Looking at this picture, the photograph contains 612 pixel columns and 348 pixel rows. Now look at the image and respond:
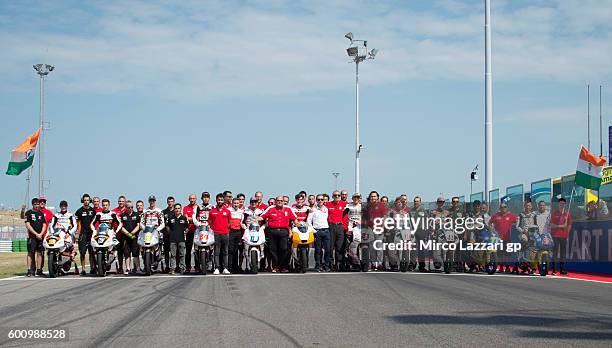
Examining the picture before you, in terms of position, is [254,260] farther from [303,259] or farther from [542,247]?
[542,247]

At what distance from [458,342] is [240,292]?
22.7 ft

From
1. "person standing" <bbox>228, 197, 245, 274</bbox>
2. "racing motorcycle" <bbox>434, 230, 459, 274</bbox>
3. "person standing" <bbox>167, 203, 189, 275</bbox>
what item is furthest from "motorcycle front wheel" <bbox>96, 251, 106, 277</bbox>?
"racing motorcycle" <bbox>434, 230, 459, 274</bbox>

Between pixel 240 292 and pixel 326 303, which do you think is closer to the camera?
pixel 326 303

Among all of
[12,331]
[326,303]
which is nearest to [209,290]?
[326,303]

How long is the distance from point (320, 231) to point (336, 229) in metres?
0.52

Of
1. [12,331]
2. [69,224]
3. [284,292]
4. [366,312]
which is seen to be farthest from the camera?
[69,224]

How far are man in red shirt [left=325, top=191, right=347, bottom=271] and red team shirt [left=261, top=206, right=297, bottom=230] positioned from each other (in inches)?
49.2

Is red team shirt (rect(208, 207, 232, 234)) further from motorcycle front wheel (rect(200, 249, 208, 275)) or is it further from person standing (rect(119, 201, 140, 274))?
person standing (rect(119, 201, 140, 274))

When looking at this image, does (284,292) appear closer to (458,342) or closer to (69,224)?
(458,342)

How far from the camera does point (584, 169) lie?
21.7m

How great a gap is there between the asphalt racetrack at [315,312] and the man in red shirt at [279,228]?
279 centimetres

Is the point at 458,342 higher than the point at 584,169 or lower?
lower

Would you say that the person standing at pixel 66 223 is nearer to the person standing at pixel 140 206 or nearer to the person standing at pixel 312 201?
the person standing at pixel 140 206

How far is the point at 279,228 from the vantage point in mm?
20844
